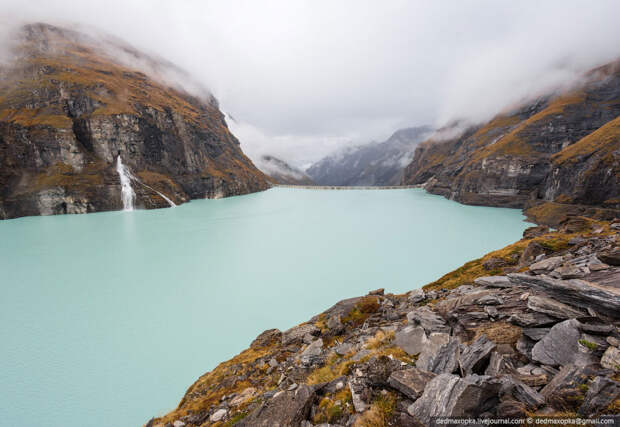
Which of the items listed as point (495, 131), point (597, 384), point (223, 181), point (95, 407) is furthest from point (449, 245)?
point (495, 131)

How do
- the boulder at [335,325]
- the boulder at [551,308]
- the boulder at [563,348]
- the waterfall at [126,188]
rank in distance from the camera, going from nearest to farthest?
the boulder at [563,348] < the boulder at [551,308] < the boulder at [335,325] < the waterfall at [126,188]

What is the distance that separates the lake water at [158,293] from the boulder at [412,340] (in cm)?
1119

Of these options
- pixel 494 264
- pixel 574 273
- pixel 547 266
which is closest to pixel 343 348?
pixel 574 273

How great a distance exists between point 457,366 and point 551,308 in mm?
3621

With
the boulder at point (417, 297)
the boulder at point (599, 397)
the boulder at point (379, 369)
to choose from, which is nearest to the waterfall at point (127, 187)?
the boulder at point (417, 297)

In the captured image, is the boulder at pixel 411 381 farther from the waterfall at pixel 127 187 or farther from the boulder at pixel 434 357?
the waterfall at pixel 127 187

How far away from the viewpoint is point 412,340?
761cm

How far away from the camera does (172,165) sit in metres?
105

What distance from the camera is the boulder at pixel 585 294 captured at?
5.91 meters

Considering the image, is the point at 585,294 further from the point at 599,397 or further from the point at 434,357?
the point at 434,357

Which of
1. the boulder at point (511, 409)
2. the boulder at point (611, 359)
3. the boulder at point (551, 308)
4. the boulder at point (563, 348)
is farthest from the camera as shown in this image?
the boulder at point (551, 308)

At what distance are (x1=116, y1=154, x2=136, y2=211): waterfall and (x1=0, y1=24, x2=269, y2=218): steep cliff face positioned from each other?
5.03 feet

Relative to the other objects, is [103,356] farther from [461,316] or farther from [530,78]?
[530,78]

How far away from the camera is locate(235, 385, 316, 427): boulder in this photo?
18.8 feet
